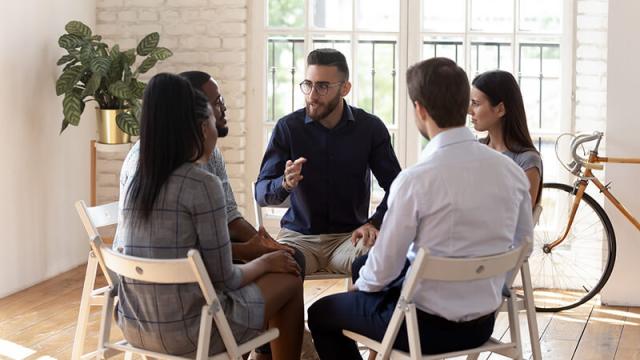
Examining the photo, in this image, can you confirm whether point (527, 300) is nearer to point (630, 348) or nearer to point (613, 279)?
point (630, 348)

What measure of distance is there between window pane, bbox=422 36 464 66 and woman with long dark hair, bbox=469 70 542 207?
2.10m

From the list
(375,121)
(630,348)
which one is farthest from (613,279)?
(375,121)

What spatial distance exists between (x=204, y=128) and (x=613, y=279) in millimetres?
3264

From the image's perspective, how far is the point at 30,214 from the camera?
600 centimetres

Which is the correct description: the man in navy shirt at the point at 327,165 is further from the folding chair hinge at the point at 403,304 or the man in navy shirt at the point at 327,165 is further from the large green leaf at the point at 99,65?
the large green leaf at the point at 99,65

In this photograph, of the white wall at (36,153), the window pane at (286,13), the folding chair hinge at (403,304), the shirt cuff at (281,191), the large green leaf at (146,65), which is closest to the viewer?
the folding chair hinge at (403,304)

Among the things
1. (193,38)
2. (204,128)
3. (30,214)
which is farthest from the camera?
(193,38)

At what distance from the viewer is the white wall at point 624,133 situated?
18.0ft

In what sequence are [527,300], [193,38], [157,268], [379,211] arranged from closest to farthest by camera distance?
[157,268] → [527,300] → [379,211] → [193,38]

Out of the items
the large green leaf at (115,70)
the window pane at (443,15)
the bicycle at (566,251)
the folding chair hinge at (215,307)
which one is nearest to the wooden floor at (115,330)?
the bicycle at (566,251)

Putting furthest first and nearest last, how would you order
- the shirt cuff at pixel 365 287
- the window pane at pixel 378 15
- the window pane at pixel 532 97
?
the window pane at pixel 378 15
the window pane at pixel 532 97
the shirt cuff at pixel 365 287

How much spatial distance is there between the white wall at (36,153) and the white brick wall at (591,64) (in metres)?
3.16

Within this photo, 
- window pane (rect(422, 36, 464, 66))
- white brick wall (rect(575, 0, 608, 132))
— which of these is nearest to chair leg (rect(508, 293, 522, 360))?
white brick wall (rect(575, 0, 608, 132))

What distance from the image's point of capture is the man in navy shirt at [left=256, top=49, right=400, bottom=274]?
418 cm
